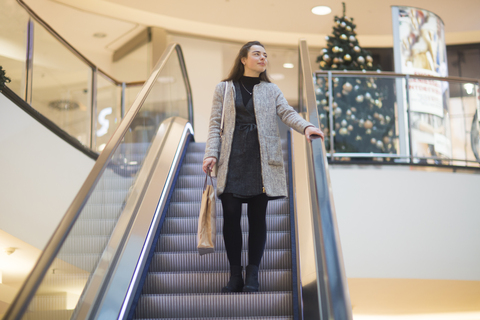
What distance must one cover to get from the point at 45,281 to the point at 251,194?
4.45 ft

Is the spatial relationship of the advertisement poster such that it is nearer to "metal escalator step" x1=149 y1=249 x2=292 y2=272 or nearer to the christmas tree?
the christmas tree

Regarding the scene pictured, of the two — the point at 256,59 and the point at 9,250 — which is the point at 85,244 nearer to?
the point at 256,59

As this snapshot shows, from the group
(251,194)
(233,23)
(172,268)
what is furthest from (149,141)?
(233,23)

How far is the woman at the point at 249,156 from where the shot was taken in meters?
3.18

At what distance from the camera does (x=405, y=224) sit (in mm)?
5688

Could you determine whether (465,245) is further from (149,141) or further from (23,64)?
(23,64)

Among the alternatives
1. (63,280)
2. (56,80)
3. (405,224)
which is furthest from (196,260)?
(56,80)

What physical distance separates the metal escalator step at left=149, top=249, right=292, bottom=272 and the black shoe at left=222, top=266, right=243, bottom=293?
18.0 inches

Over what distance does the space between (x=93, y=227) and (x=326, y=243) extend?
54.3 inches

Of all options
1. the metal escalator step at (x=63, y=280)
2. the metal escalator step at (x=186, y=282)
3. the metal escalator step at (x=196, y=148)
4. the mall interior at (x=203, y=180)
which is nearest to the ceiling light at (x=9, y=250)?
the mall interior at (x=203, y=180)

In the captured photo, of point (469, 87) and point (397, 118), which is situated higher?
point (469, 87)

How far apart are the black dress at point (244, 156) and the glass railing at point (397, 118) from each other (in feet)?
9.73

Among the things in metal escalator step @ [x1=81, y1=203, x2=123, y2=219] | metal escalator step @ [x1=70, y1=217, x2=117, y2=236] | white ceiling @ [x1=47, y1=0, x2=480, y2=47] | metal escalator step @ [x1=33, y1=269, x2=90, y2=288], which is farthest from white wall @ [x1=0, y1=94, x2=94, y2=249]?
white ceiling @ [x1=47, y1=0, x2=480, y2=47]

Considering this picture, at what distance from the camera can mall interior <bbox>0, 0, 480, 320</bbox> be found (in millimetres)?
2877
